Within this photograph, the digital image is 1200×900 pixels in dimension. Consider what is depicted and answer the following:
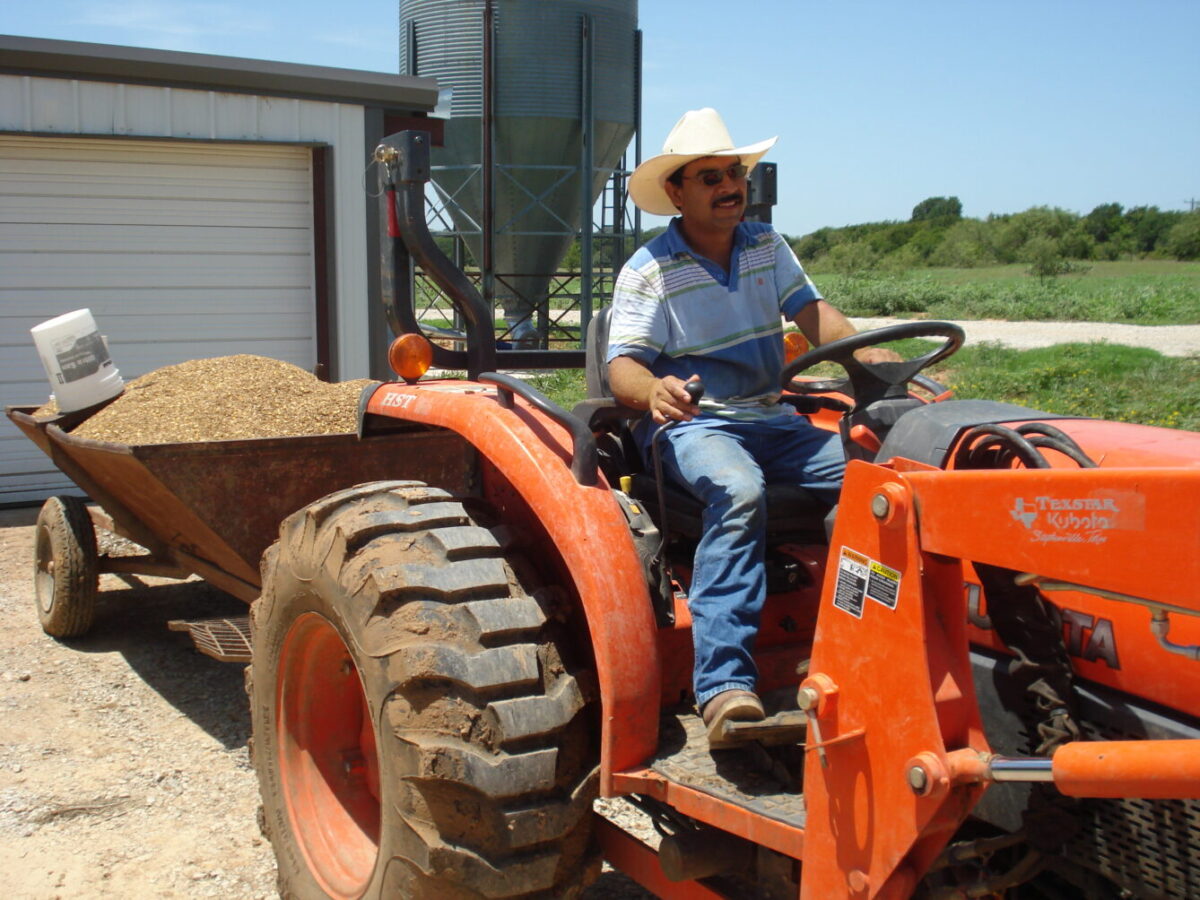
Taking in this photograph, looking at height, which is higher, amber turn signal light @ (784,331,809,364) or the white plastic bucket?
amber turn signal light @ (784,331,809,364)

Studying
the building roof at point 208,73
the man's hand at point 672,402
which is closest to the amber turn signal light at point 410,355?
the man's hand at point 672,402

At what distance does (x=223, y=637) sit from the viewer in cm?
443

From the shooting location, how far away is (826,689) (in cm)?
209

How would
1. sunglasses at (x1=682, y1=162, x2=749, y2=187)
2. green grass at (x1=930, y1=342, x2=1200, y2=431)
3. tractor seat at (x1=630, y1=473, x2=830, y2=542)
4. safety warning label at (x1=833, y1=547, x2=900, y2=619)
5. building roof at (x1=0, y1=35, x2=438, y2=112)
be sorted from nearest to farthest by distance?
safety warning label at (x1=833, y1=547, x2=900, y2=619) < tractor seat at (x1=630, y1=473, x2=830, y2=542) < sunglasses at (x1=682, y1=162, x2=749, y2=187) < building roof at (x1=0, y1=35, x2=438, y2=112) < green grass at (x1=930, y1=342, x2=1200, y2=431)

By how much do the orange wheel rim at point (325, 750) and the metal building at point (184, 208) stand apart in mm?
5829

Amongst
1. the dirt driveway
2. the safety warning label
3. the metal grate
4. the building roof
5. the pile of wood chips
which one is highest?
the building roof

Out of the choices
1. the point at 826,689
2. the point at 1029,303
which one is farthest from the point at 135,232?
the point at 1029,303

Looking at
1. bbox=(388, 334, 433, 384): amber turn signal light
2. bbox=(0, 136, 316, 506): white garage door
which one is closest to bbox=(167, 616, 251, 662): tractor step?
bbox=(388, 334, 433, 384): amber turn signal light

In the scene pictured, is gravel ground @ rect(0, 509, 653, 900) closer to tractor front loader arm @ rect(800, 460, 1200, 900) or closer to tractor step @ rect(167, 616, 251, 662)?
tractor step @ rect(167, 616, 251, 662)

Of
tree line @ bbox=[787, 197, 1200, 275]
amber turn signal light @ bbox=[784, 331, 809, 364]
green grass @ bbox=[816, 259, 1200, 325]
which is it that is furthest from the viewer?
tree line @ bbox=[787, 197, 1200, 275]

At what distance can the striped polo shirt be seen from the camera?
122 inches

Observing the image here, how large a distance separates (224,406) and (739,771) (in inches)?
138

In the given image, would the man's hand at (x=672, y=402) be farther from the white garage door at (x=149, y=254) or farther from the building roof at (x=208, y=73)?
the white garage door at (x=149, y=254)

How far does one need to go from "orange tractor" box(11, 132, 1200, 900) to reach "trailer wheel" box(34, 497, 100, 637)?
250 cm
